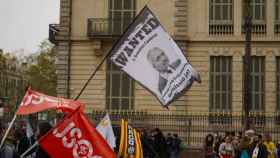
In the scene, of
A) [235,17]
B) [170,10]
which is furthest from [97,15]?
[235,17]

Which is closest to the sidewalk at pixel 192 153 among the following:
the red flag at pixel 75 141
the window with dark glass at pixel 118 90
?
the window with dark glass at pixel 118 90

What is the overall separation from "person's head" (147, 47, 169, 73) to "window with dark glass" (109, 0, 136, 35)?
22663mm

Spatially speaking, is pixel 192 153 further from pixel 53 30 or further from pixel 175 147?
pixel 53 30

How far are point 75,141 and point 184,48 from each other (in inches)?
1044

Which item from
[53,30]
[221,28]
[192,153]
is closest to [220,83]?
[221,28]

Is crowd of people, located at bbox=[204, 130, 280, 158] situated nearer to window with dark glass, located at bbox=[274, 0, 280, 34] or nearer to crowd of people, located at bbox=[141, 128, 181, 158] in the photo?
crowd of people, located at bbox=[141, 128, 181, 158]

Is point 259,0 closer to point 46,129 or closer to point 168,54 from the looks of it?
point 168,54

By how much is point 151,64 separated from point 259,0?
23494 millimetres

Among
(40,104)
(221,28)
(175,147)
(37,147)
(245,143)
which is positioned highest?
(221,28)

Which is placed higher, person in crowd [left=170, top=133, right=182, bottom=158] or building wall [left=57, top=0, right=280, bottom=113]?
building wall [left=57, top=0, right=280, bottom=113]

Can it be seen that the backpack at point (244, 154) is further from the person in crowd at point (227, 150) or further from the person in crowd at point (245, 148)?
the person in crowd at point (227, 150)

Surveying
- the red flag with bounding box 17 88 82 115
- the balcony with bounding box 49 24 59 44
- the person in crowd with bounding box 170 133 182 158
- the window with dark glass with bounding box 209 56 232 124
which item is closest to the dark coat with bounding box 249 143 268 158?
the red flag with bounding box 17 88 82 115

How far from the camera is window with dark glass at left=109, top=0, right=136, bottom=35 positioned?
36031 millimetres

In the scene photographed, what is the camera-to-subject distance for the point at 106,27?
3603 centimetres
